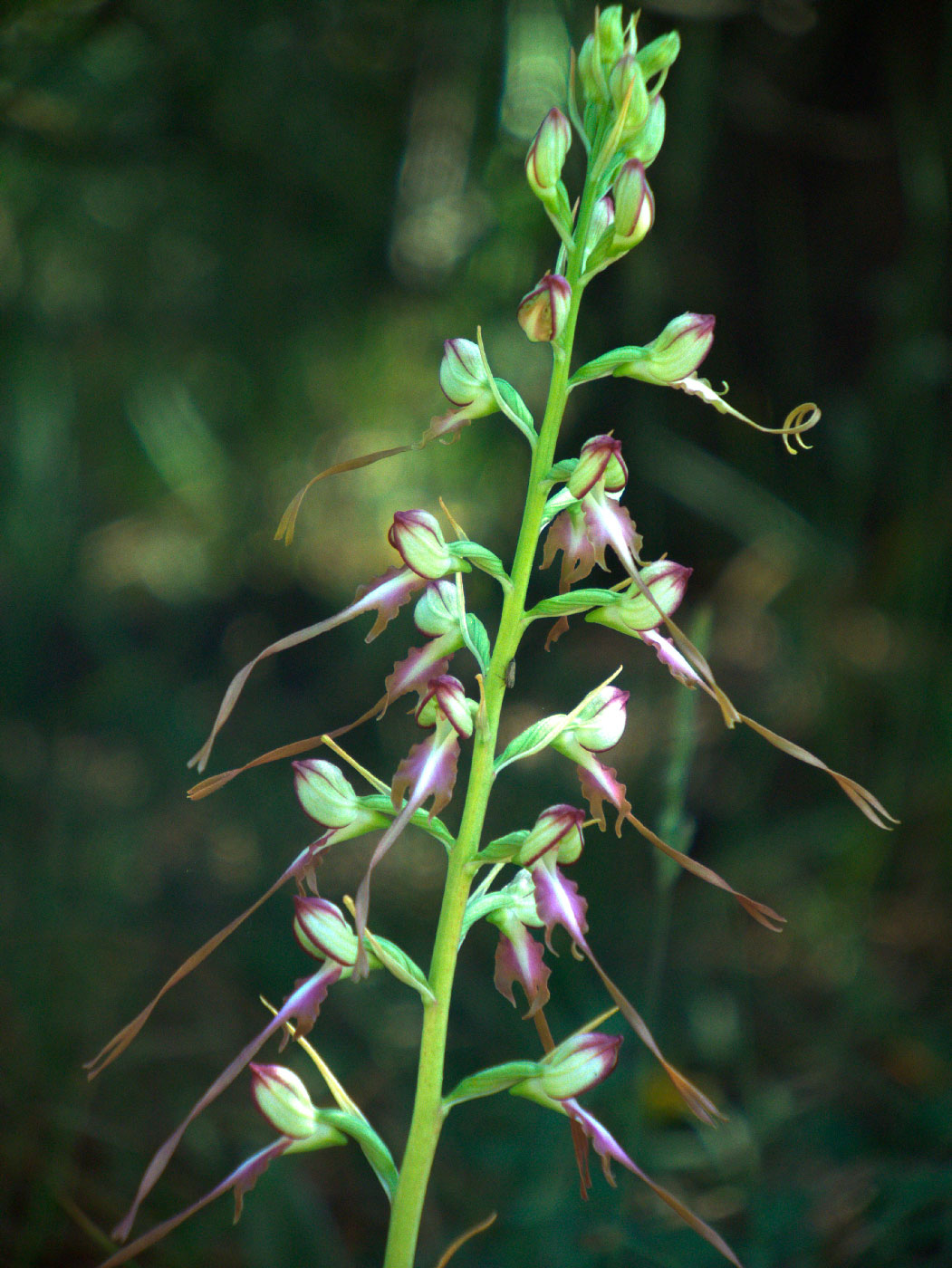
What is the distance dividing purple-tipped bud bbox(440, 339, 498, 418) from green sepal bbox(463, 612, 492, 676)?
0.45ft

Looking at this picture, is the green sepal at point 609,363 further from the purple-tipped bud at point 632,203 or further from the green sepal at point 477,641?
the green sepal at point 477,641

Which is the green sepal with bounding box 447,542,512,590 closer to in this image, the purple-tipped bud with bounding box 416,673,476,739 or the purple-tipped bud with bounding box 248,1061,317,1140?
the purple-tipped bud with bounding box 416,673,476,739

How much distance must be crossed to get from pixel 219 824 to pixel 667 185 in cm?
150

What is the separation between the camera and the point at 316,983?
2.07 feet

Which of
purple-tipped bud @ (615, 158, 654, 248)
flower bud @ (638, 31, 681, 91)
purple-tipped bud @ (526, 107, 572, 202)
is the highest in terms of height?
flower bud @ (638, 31, 681, 91)

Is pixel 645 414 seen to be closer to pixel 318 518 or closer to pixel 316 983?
pixel 318 518

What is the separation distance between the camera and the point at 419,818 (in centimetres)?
63

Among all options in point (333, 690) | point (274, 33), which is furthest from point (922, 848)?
point (274, 33)

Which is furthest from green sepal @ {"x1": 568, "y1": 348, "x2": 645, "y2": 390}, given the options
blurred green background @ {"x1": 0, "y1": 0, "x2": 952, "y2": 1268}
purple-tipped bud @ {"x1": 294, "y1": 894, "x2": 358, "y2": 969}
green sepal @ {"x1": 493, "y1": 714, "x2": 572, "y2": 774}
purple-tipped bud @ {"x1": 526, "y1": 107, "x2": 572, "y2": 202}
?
blurred green background @ {"x1": 0, "y1": 0, "x2": 952, "y2": 1268}

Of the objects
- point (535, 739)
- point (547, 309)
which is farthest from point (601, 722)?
point (547, 309)

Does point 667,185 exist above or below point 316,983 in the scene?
above

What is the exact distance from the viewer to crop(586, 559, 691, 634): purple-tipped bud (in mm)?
629

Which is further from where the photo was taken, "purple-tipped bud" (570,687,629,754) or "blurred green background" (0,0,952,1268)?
"blurred green background" (0,0,952,1268)

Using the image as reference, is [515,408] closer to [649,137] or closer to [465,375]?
[465,375]
